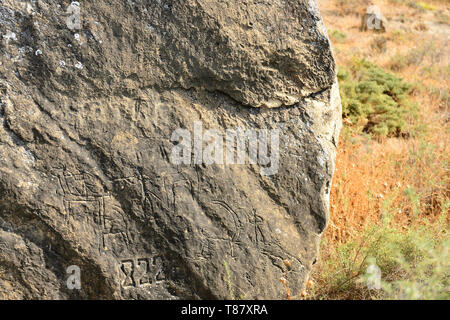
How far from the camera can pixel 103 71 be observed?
245 centimetres

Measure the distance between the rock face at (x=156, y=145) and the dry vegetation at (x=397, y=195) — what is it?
0.41m

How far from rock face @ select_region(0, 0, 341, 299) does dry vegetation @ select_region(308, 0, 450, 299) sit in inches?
16.1

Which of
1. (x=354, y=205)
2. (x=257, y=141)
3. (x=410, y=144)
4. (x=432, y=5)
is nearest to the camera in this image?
(x=257, y=141)

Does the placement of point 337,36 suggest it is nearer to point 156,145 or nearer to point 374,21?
point 374,21

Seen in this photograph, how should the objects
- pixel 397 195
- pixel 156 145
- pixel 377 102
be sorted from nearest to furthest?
pixel 156 145 → pixel 397 195 → pixel 377 102

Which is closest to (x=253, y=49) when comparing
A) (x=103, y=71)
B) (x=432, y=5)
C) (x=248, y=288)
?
(x=103, y=71)

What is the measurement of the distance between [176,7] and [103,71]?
50 cm

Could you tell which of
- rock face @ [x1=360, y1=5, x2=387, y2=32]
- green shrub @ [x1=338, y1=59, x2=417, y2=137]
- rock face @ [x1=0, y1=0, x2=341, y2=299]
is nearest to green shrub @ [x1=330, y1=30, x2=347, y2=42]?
rock face @ [x1=360, y1=5, x2=387, y2=32]

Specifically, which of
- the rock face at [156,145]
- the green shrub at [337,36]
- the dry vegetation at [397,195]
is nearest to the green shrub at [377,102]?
the dry vegetation at [397,195]

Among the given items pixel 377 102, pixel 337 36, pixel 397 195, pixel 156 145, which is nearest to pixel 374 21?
pixel 337 36

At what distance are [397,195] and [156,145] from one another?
2.00 metres

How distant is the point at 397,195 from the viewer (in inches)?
141

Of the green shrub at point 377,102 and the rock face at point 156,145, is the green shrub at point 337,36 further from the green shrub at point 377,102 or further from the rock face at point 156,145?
the rock face at point 156,145
